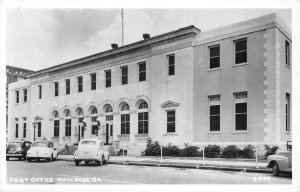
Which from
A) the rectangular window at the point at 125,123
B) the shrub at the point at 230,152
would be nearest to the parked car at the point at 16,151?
the rectangular window at the point at 125,123

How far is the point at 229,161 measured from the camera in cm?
1631

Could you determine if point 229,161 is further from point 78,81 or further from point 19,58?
point 78,81

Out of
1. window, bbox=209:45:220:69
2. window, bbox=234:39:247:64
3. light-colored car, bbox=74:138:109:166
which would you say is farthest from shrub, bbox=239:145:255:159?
light-colored car, bbox=74:138:109:166

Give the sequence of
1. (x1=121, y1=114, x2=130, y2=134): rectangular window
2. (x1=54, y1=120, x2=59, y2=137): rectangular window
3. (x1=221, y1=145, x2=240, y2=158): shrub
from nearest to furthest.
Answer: (x1=221, y1=145, x2=240, y2=158): shrub
(x1=121, y1=114, x2=130, y2=134): rectangular window
(x1=54, y1=120, x2=59, y2=137): rectangular window

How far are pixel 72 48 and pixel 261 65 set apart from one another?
8088 millimetres

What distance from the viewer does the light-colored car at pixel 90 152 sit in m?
16.5

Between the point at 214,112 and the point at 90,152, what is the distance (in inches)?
245

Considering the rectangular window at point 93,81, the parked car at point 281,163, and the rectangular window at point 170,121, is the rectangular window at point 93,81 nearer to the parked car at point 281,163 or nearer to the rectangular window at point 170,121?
the rectangular window at point 170,121

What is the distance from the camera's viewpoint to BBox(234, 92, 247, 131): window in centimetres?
1734

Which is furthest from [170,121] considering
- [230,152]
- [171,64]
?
[230,152]

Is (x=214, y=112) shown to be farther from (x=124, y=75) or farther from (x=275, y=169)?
(x=275, y=169)

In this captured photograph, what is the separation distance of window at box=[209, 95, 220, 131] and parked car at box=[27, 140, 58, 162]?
802 cm

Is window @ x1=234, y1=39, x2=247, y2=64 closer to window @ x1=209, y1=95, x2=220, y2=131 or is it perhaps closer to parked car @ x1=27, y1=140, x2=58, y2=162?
window @ x1=209, y1=95, x2=220, y2=131

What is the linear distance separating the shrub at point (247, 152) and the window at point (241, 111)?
928 mm
